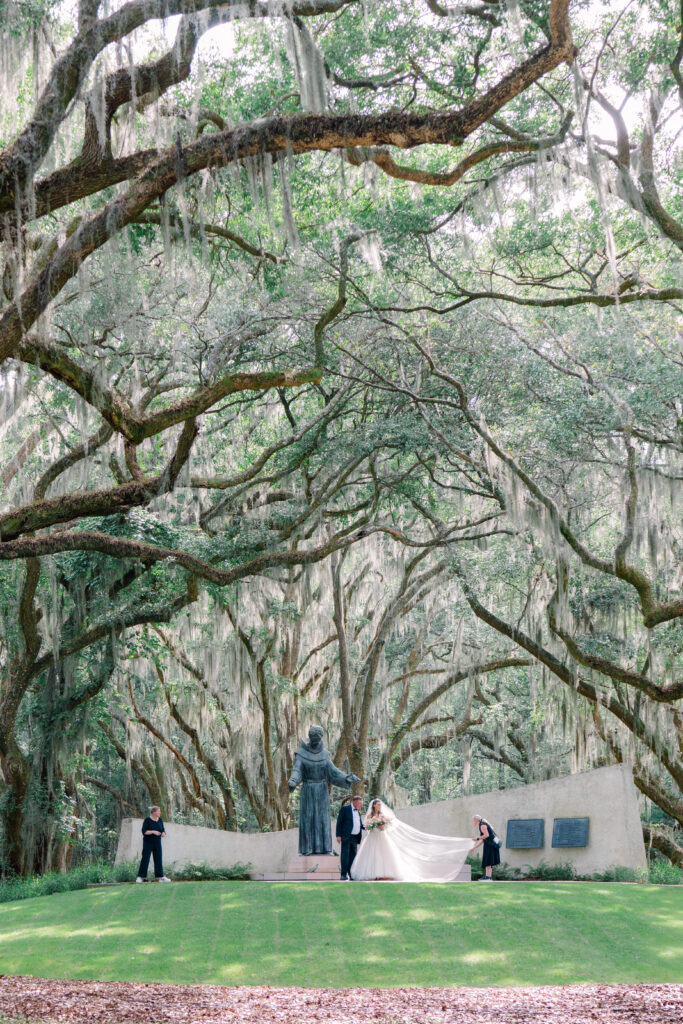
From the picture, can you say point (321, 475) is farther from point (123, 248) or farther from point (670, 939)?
point (670, 939)

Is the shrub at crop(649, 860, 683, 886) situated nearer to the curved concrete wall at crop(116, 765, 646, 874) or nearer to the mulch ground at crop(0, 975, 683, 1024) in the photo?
the curved concrete wall at crop(116, 765, 646, 874)

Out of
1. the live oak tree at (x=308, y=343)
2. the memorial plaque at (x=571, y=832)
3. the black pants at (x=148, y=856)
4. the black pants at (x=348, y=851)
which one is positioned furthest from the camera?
the memorial plaque at (x=571, y=832)

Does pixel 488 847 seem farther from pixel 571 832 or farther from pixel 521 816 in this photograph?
pixel 521 816

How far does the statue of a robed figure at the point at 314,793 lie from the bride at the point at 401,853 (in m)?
0.76

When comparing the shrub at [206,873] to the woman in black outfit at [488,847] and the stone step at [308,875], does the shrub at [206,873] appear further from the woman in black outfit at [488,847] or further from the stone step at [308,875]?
the woman in black outfit at [488,847]

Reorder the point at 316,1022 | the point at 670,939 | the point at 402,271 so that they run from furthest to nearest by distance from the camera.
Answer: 1. the point at 402,271
2. the point at 670,939
3. the point at 316,1022

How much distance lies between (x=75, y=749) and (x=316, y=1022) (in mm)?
9268

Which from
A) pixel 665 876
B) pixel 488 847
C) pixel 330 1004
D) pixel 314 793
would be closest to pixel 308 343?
pixel 314 793

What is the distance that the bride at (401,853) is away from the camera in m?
12.2

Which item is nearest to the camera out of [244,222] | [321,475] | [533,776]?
[244,222]

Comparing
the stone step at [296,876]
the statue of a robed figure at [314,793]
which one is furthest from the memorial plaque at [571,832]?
the stone step at [296,876]

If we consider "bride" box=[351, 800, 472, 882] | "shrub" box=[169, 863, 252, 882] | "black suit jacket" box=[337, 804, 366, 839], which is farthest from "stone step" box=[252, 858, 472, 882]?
"black suit jacket" box=[337, 804, 366, 839]

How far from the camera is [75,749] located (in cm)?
1434

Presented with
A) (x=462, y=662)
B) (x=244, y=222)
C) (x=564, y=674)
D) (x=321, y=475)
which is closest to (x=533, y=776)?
(x=462, y=662)
